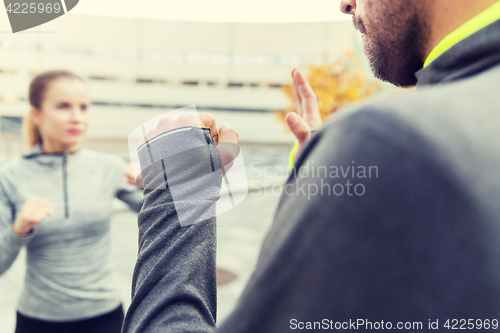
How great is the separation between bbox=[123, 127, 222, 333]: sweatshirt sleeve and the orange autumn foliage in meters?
15.5

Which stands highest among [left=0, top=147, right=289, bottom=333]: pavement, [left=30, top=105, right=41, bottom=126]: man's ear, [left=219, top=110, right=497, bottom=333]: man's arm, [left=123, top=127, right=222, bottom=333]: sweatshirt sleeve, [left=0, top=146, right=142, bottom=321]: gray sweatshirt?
[left=219, top=110, right=497, bottom=333]: man's arm

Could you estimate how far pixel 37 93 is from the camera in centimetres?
213

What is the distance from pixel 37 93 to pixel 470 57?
2.28 m

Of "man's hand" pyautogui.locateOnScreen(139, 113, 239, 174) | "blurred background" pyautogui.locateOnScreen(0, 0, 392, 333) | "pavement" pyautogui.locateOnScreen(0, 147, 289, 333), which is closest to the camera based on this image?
"man's hand" pyautogui.locateOnScreen(139, 113, 239, 174)

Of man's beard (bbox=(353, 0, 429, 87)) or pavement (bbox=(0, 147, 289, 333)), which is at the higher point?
man's beard (bbox=(353, 0, 429, 87))

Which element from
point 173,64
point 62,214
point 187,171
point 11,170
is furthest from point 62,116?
point 173,64

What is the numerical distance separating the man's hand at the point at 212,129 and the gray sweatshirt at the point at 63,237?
1347mm

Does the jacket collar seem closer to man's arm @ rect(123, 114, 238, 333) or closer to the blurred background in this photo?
man's arm @ rect(123, 114, 238, 333)

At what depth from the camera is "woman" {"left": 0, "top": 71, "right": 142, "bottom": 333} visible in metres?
1.83

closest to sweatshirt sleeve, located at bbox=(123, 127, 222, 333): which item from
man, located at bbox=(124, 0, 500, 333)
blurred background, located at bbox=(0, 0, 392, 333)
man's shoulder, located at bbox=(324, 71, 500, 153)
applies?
man, located at bbox=(124, 0, 500, 333)

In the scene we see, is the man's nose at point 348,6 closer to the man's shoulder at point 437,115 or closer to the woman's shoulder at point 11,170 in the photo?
the man's shoulder at point 437,115

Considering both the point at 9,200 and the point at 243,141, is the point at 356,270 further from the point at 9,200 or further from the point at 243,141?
the point at 243,141

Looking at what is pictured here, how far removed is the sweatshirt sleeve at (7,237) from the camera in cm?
175

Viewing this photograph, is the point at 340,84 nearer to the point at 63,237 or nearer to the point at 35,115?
the point at 35,115
